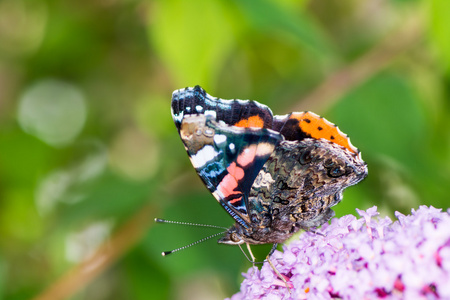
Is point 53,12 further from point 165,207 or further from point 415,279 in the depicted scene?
point 415,279

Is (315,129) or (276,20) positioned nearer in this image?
(315,129)

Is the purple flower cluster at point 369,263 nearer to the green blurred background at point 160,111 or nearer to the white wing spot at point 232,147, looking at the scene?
the white wing spot at point 232,147

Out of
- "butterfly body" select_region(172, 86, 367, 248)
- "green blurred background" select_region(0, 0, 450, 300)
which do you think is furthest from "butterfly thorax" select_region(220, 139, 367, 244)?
"green blurred background" select_region(0, 0, 450, 300)

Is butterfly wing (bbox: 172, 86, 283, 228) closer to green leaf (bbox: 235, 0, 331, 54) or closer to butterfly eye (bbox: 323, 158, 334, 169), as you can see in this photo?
butterfly eye (bbox: 323, 158, 334, 169)

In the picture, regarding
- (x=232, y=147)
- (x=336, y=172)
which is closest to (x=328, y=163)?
(x=336, y=172)

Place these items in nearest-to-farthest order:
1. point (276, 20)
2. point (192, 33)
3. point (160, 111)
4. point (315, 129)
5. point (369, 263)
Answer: point (369, 263)
point (315, 129)
point (276, 20)
point (192, 33)
point (160, 111)

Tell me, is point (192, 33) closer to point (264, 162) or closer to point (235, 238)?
point (264, 162)
